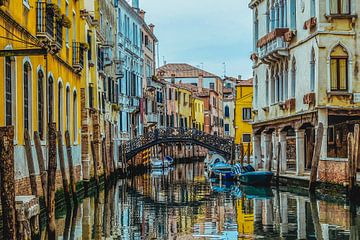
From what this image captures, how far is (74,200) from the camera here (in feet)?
67.3

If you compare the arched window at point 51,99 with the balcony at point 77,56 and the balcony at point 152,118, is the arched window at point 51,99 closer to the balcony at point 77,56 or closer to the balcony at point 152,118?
the balcony at point 77,56

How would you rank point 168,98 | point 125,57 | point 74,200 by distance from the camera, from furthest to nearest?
1. point 168,98
2. point 125,57
3. point 74,200

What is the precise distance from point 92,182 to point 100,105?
5.21 m

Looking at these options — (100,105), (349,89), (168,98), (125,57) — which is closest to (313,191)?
(349,89)

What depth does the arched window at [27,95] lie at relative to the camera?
17056 mm

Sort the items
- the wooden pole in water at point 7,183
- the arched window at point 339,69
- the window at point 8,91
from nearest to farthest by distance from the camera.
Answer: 1. the wooden pole in water at point 7,183
2. the window at point 8,91
3. the arched window at point 339,69

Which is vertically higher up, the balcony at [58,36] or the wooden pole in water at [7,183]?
the balcony at [58,36]

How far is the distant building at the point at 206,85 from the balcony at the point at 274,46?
49.2 meters

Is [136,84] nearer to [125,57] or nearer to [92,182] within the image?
[125,57]

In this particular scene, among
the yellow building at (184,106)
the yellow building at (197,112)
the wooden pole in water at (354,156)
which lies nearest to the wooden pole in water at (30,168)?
the wooden pole in water at (354,156)

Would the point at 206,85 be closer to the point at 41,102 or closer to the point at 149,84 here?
the point at 149,84

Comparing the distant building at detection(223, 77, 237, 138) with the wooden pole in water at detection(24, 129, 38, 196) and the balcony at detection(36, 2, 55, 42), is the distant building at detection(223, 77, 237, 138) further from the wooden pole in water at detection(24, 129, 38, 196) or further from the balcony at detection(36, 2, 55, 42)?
the wooden pole in water at detection(24, 129, 38, 196)

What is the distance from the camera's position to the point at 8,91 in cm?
1543

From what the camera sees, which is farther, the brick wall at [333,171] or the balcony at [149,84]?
the balcony at [149,84]
